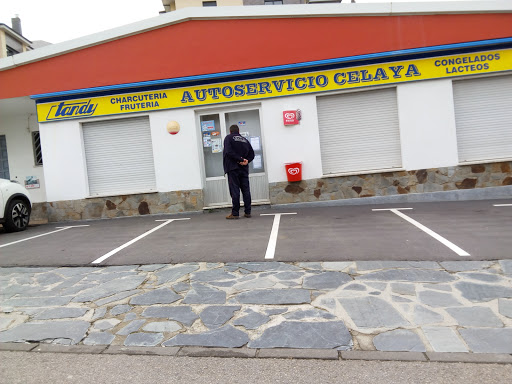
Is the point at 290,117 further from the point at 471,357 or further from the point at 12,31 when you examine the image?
the point at 12,31

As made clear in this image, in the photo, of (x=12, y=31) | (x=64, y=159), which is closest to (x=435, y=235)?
(x=64, y=159)

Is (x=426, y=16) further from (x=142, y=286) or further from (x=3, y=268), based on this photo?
(x=3, y=268)

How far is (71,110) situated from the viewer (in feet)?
36.0

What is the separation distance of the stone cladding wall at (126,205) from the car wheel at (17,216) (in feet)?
3.38

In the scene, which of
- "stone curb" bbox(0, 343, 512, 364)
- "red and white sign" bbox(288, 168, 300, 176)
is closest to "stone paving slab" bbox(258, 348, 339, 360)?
"stone curb" bbox(0, 343, 512, 364)

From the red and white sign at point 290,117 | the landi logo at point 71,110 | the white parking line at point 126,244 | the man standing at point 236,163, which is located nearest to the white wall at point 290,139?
the red and white sign at point 290,117

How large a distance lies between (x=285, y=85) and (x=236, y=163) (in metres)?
2.76

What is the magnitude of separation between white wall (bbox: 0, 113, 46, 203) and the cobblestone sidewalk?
7927mm

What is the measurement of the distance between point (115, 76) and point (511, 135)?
9974 mm

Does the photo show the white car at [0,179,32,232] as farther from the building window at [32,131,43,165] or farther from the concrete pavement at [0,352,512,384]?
the concrete pavement at [0,352,512,384]

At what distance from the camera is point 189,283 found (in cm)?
506

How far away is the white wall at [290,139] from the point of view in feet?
33.9

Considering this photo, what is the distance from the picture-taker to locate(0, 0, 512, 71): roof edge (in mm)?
9859

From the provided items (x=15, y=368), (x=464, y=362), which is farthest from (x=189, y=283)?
(x=464, y=362)
